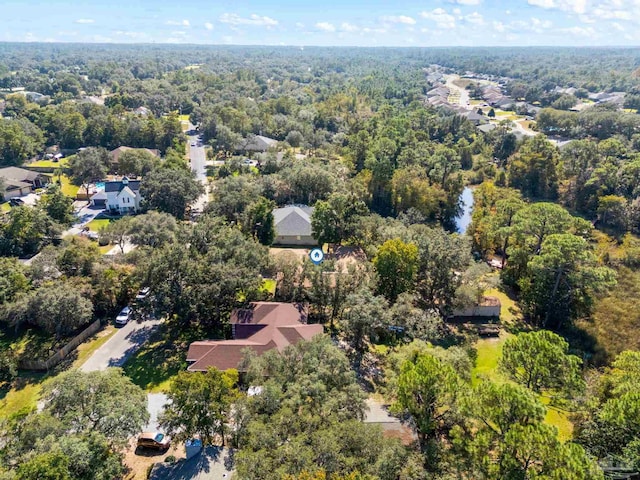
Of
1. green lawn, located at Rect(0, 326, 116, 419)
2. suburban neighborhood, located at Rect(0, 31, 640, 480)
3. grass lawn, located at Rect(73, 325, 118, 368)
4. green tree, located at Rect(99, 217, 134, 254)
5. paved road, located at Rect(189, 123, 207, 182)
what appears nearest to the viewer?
suburban neighborhood, located at Rect(0, 31, 640, 480)

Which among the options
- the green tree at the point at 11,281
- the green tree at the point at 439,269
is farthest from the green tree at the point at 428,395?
the green tree at the point at 11,281

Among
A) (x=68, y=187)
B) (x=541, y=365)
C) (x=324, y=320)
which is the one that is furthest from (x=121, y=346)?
(x=68, y=187)

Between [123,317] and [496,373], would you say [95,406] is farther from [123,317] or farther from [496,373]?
[496,373]

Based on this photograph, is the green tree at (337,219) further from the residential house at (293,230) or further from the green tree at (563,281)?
the green tree at (563,281)

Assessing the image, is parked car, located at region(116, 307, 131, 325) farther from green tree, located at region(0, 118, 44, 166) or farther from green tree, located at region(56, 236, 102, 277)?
green tree, located at region(0, 118, 44, 166)

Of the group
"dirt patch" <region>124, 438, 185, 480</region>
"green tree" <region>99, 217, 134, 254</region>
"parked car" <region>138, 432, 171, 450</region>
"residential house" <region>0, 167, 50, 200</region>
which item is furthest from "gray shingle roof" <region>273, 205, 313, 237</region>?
"residential house" <region>0, 167, 50, 200</region>

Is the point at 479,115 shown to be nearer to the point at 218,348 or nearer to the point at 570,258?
the point at 570,258
